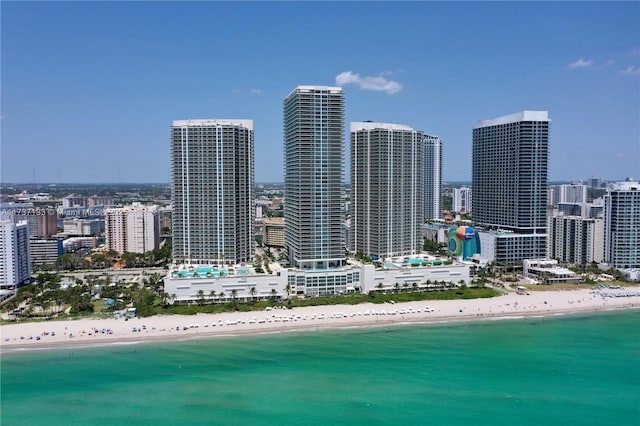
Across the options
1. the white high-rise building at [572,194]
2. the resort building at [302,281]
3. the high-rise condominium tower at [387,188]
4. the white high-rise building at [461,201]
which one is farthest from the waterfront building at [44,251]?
the white high-rise building at [572,194]

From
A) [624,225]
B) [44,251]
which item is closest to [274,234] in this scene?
[44,251]

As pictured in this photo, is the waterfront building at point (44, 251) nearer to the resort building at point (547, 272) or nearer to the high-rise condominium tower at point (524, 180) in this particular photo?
the high-rise condominium tower at point (524, 180)

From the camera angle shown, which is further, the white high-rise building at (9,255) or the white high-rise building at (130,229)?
the white high-rise building at (130,229)

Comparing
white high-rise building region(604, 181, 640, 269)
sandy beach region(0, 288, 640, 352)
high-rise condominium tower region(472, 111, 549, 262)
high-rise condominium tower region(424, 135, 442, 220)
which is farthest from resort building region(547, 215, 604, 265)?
high-rise condominium tower region(424, 135, 442, 220)

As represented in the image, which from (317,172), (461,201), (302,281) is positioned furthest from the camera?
(461,201)

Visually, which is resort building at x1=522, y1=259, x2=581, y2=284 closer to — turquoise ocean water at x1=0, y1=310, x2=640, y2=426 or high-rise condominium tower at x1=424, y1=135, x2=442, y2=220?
turquoise ocean water at x1=0, y1=310, x2=640, y2=426

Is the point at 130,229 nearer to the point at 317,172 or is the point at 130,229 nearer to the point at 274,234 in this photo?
the point at 274,234
